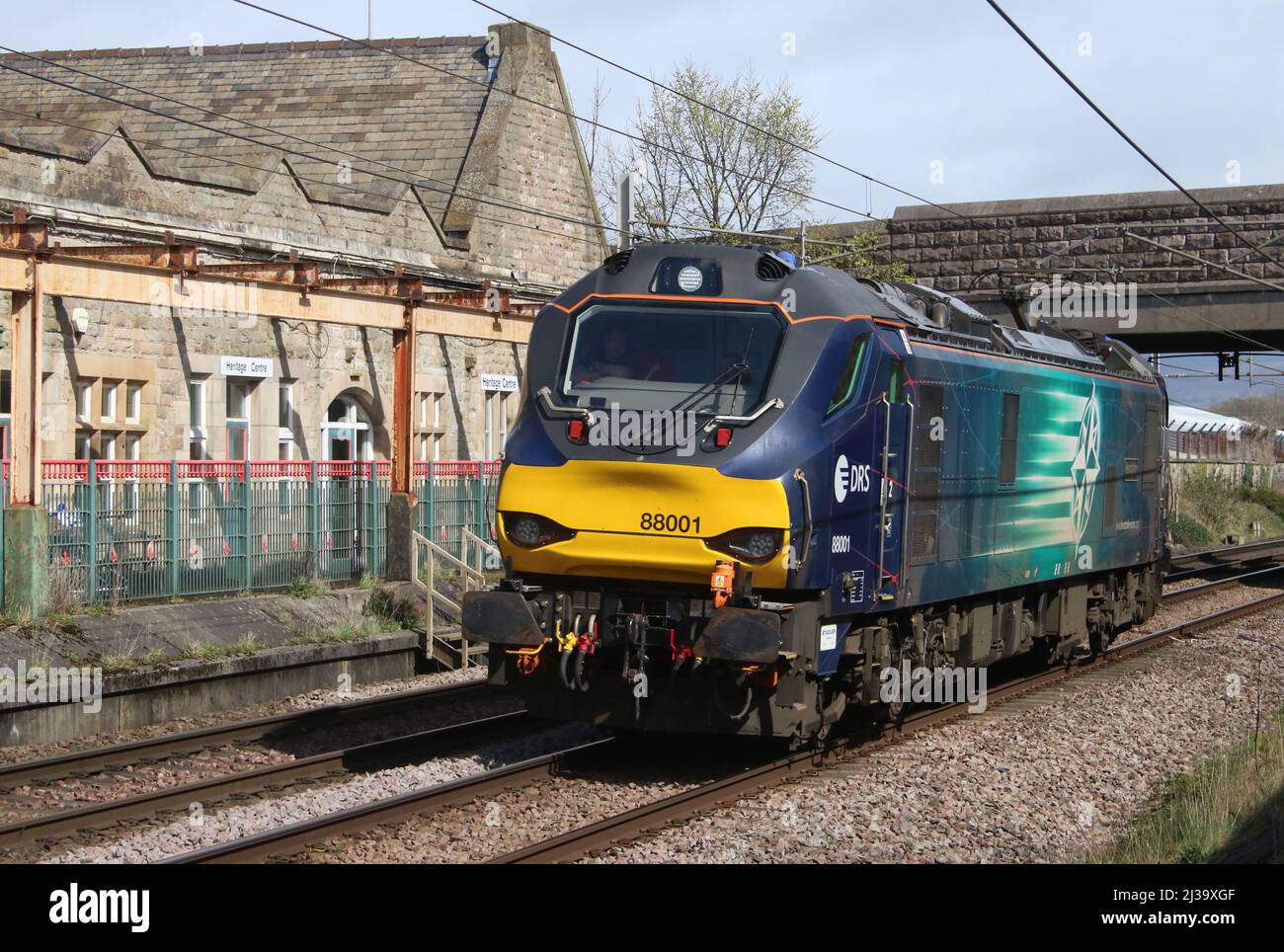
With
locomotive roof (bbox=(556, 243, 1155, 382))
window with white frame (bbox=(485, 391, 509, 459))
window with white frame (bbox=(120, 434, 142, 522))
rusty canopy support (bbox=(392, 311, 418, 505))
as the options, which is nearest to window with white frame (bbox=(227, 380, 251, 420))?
rusty canopy support (bbox=(392, 311, 418, 505))

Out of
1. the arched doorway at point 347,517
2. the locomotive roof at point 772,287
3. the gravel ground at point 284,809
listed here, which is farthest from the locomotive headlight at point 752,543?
the arched doorway at point 347,517

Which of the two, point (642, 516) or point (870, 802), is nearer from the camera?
point (642, 516)

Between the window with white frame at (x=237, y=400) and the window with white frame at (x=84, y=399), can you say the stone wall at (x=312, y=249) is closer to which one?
the window with white frame at (x=84, y=399)

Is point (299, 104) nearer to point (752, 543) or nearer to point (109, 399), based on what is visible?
point (109, 399)

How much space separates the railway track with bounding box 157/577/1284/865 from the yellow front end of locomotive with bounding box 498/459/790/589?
152 centimetres

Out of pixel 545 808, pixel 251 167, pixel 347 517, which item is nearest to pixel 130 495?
pixel 347 517

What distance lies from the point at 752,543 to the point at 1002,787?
114 inches

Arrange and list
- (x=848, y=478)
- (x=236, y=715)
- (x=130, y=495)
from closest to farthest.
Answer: (x=848, y=478)
(x=236, y=715)
(x=130, y=495)

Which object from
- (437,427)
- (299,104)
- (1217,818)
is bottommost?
(1217,818)

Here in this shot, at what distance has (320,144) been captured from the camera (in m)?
31.0

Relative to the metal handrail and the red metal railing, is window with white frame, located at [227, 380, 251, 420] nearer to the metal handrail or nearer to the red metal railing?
the red metal railing

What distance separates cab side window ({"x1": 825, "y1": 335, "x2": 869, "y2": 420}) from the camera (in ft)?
34.3

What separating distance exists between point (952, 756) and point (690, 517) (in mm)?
3533

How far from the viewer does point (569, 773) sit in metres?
11.3
